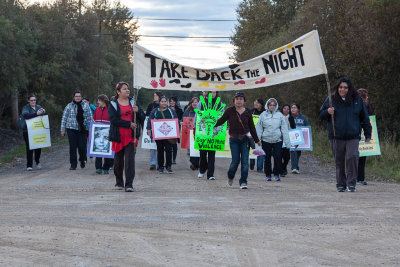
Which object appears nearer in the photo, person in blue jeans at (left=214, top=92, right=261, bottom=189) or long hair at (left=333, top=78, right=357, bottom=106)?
long hair at (left=333, top=78, right=357, bottom=106)

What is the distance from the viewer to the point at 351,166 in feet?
42.2

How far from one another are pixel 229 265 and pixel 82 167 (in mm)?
12557

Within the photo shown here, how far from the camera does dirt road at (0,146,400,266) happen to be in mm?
6900

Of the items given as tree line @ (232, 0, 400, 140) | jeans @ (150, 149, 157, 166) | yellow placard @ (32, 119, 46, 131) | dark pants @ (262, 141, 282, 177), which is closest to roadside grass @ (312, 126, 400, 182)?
tree line @ (232, 0, 400, 140)

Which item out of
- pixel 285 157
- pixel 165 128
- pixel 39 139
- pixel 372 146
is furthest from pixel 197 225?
pixel 39 139

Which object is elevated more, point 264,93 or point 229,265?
point 264,93

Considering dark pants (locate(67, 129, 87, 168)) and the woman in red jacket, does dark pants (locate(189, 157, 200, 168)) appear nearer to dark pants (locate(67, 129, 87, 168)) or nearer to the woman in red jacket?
the woman in red jacket

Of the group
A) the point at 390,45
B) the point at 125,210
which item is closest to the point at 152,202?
the point at 125,210

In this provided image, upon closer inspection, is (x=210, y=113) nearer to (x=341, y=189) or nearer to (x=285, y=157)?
(x=285, y=157)

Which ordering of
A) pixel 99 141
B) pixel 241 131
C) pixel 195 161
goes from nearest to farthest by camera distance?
1. pixel 241 131
2. pixel 99 141
3. pixel 195 161

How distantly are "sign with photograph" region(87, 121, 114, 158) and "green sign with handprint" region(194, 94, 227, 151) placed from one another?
2635 millimetres

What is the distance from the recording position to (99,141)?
17.6m

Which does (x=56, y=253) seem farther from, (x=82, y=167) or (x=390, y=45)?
(x=390, y=45)

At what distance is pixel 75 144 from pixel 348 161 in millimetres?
8022
